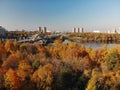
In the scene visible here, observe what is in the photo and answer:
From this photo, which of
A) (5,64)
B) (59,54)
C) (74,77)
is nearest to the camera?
(74,77)

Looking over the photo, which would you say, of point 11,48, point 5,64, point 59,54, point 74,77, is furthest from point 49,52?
point 74,77

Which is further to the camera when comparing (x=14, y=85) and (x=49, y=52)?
(x=49, y=52)

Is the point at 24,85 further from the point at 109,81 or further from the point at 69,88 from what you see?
the point at 109,81

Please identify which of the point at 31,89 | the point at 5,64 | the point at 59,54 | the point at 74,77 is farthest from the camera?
the point at 59,54

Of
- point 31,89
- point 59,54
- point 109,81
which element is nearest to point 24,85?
point 31,89

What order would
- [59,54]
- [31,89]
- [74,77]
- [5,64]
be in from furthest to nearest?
[59,54]
[5,64]
[74,77]
[31,89]

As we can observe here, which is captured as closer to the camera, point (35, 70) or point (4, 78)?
point (4, 78)

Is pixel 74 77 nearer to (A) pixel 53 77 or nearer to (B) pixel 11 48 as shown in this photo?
(A) pixel 53 77

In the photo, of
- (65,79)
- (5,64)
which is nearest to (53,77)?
(65,79)
